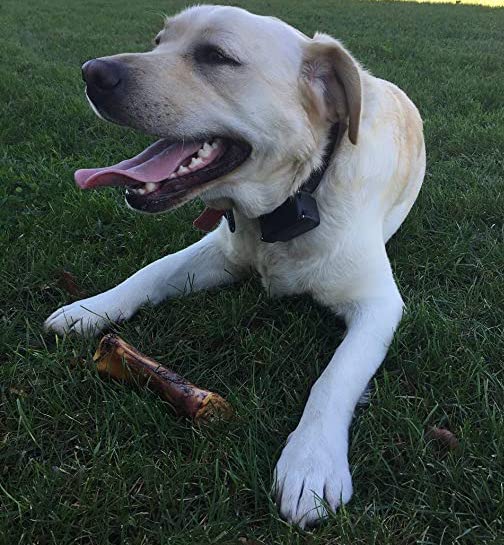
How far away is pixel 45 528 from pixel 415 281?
1929 millimetres

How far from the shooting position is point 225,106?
212 centimetres

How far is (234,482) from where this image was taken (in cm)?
172

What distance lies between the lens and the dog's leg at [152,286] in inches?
95.6

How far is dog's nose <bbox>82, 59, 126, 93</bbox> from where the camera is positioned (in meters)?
2.04

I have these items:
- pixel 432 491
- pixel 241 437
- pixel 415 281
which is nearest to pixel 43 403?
pixel 241 437

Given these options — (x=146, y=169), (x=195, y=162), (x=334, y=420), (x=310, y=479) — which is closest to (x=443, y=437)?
(x=334, y=420)

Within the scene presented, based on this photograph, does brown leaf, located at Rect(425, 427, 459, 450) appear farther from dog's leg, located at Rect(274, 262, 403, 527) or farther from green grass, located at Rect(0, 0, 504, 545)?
dog's leg, located at Rect(274, 262, 403, 527)

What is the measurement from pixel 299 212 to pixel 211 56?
0.64m

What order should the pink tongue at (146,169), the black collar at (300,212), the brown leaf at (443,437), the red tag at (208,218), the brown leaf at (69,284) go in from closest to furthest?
1. the brown leaf at (443,437)
2. the pink tongue at (146,169)
3. the black collar at (300,212)
4. the red tag at (208,218)
5. the brown leaf at (69,284)

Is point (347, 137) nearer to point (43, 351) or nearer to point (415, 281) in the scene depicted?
point (415, 281)

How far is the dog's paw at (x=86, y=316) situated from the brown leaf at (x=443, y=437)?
1.27 m

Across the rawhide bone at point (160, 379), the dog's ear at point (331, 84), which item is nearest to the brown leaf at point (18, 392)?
the rawhide bone at point (160, 379)

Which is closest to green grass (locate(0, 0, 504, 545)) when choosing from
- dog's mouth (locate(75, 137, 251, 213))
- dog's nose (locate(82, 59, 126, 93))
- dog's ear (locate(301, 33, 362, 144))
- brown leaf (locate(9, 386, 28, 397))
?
brown leaf (locate(9, 386, 28, 397))

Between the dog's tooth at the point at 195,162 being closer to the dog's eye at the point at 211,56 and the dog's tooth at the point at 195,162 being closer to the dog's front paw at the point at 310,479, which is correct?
the dog's eye at the point at 211,56
